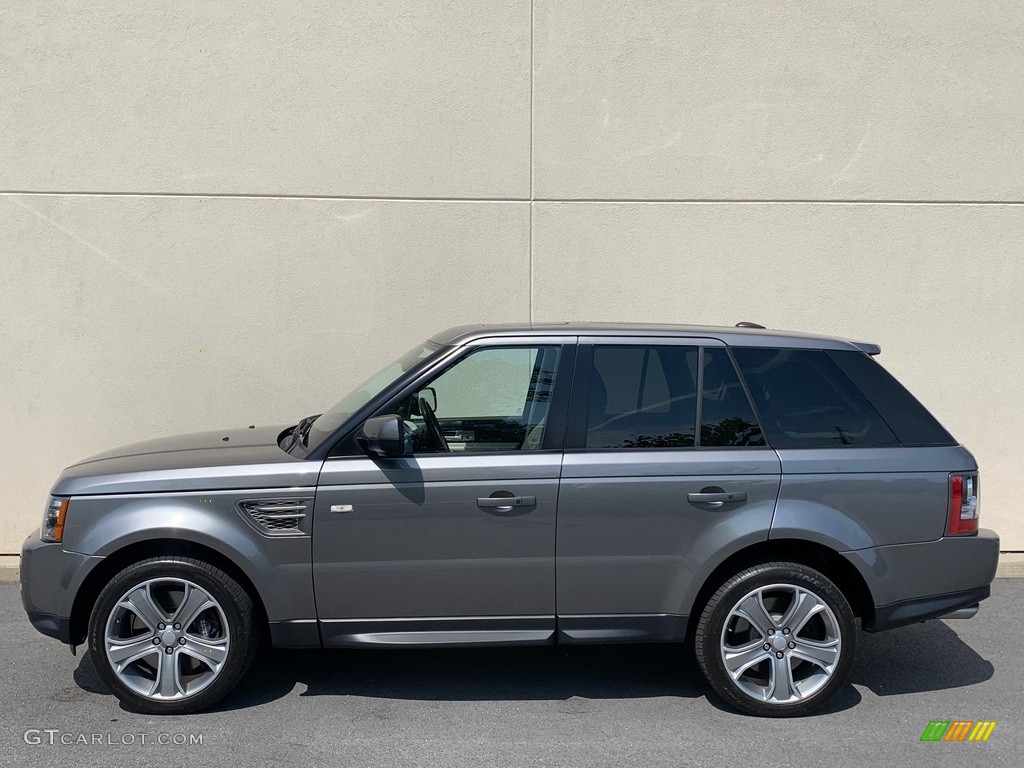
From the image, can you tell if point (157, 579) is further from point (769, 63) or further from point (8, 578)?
point (769, 63)

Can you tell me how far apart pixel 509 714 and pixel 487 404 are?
4.82 ft

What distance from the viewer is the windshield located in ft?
15.8

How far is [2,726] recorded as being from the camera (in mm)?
4520

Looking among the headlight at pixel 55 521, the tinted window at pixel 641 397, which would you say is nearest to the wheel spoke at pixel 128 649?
the headlight at pixel 55 521

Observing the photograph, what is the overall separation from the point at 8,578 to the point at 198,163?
3.25 meters

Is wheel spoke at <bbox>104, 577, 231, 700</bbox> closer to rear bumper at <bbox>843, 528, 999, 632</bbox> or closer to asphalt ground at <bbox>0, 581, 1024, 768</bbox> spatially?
asphalt ground at <bbox>0, 581, 1024, 768</bbox>

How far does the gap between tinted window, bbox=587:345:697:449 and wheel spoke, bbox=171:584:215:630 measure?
1.90m

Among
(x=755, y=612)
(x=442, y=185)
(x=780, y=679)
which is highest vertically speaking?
(x=442, y=185)

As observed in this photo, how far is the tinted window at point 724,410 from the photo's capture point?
473 centimetres

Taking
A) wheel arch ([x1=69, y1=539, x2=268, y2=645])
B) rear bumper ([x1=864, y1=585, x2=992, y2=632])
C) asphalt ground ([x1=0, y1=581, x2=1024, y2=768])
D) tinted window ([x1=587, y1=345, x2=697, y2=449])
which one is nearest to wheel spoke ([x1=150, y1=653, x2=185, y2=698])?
asphalt ground ([x1=0, y1=581, x2=1024, y2=768])

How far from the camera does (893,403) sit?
4.81 metres

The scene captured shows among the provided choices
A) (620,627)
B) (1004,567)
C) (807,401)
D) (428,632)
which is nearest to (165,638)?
(428,632)

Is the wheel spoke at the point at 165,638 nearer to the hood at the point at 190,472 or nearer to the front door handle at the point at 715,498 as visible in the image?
the hood at the point at 190,472

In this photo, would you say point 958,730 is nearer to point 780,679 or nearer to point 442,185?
point 780,679
